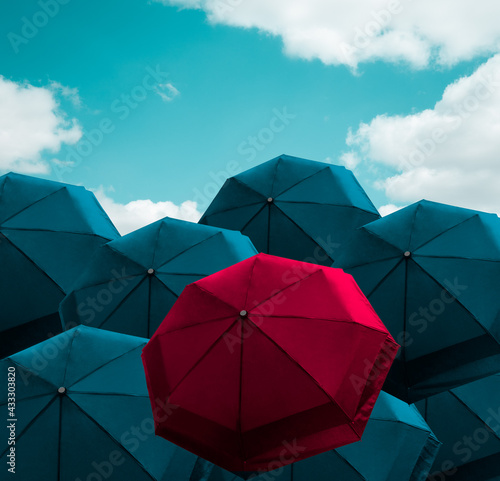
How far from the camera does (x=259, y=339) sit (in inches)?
145

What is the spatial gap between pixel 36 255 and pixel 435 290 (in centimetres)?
492

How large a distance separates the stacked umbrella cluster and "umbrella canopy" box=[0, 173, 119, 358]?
0.02m

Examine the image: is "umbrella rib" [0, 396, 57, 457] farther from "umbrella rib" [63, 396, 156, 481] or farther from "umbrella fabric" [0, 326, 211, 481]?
"umbrella rib" [63, 396, 156, 481]

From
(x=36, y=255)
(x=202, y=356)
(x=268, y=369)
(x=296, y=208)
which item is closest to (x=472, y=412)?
(x=296, y=208)

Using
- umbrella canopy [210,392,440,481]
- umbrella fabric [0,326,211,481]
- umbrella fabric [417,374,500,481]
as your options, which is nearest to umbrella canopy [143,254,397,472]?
umbrella fabric [0,326,211,481]

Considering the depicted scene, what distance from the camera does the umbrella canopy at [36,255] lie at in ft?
23.0

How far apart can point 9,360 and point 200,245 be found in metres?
2.36

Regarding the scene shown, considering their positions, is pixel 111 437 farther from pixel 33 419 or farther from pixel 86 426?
pixel 33 419

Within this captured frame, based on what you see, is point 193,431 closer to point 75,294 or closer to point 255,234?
point 75,294

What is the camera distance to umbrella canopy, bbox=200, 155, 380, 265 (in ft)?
23.9

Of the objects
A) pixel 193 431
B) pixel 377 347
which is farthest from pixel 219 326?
pixel 377 347

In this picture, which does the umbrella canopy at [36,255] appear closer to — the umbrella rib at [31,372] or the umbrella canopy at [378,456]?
the umbrella rib at [31,372]

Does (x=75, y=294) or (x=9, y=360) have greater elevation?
(x=75, y=294)

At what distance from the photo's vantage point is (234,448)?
3791mm
